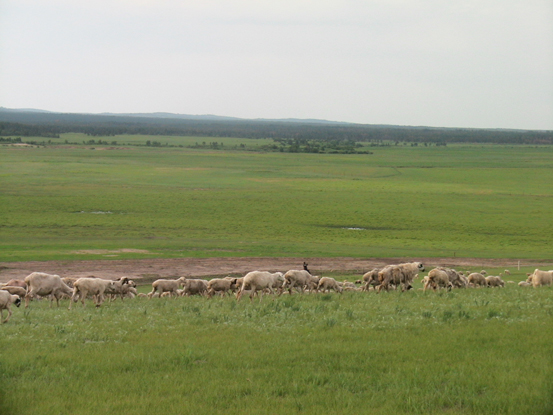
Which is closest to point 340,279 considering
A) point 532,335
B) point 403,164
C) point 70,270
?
point 70,270

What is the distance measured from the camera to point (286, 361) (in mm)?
10188

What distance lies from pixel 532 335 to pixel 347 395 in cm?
476

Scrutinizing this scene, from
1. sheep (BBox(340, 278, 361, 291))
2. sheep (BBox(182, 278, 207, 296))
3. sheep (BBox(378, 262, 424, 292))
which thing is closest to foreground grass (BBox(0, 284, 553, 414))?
sheep (BBox(378, 262, 424, 292))

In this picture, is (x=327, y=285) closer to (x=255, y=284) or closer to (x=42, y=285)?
(x=255, y=284)

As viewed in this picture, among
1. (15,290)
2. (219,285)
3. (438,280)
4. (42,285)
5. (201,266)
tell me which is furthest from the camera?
(201,266)

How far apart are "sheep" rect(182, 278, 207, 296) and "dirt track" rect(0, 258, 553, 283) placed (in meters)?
7.50

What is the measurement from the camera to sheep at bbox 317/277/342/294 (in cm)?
2236

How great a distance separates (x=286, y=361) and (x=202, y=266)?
77.3 feet

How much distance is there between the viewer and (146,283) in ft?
95.6

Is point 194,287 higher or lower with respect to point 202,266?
higher

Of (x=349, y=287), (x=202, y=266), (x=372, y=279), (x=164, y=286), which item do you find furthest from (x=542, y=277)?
(x=202, y=266)

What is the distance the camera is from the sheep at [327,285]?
2236cm

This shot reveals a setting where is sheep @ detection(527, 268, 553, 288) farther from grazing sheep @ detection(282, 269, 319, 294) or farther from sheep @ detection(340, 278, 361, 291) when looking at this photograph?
grazing sheep @ detection(282, 269, 319, 294)

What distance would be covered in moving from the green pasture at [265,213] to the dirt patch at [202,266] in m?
2.42
